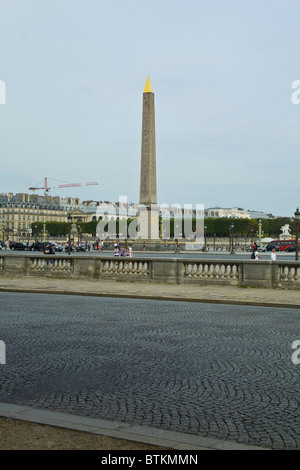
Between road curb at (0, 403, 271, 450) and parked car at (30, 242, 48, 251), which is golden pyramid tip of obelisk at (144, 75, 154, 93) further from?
road curb at (0, 403, 271, 450)

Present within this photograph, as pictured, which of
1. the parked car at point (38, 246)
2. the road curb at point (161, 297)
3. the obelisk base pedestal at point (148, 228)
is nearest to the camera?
the road curb at point (161, 297)

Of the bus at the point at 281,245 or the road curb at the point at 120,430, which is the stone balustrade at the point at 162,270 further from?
the bus at the point at 281,245

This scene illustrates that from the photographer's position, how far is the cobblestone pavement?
6000 mm

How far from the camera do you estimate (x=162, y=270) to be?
24.5 metres

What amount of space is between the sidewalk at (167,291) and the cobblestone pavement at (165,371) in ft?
11.3

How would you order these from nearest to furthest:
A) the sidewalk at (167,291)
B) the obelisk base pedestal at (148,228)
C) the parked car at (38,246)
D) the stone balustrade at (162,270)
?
the sidewalk at (167,291)
the stone balustrade at (162,270)
the obelisk base pedestal at (148,228)
the parked car at (38,246)

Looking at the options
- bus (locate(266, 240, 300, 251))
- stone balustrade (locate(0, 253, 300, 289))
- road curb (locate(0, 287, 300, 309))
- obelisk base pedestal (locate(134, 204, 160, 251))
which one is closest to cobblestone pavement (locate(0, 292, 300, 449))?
road curb (locate(0, 287, 300, 309))

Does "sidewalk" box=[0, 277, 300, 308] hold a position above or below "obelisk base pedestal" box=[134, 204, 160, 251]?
below

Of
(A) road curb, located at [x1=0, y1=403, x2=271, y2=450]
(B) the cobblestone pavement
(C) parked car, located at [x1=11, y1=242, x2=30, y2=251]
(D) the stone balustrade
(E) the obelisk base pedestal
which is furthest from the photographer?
(C) parked car, located at [x1=11, y1=242, x2=30, y2=251]

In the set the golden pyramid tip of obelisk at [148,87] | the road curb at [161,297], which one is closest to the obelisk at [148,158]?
the golden pyramid tip of obelisk at [148,87]

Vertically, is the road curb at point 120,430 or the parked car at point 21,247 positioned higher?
the road curb at point 120,430

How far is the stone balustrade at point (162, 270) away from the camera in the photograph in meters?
21.7

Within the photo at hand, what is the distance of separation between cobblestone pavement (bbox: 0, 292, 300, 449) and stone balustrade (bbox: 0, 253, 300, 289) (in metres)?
7.30
